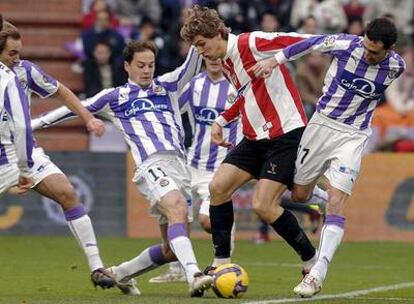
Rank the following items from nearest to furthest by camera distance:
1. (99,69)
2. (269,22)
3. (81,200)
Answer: (81,200), (269,22), (99,69)

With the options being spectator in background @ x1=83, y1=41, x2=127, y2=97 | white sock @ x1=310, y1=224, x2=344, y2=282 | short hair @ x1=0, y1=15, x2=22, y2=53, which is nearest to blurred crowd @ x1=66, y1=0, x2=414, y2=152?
spectator in background @ x1=83, y1=41, x2=127, y2=97

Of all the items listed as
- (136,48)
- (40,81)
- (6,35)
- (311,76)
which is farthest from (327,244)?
(311,76)

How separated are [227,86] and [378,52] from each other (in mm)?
3401

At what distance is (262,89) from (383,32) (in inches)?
46.8

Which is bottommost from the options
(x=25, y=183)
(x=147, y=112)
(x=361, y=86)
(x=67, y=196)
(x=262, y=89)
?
(x=67, y=196)

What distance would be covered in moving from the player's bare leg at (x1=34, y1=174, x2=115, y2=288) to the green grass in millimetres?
165

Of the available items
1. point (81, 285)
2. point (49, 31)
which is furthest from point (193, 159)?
point (49, 31)

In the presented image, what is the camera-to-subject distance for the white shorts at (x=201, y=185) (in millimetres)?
13906

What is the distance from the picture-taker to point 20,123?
1028 cm

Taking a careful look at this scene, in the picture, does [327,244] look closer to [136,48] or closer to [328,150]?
[328,150]

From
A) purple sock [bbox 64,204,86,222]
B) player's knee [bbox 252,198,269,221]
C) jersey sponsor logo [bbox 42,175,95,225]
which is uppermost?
player's knee [bbox 252,198,269,221]

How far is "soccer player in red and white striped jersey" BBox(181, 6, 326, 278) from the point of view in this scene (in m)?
11.0

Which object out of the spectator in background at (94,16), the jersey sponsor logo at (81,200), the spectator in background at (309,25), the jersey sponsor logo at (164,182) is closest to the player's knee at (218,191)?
the jersey sponsor logo at (164,182)

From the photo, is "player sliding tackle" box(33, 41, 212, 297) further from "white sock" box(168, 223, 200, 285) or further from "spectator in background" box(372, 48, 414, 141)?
"spectator in background" box(372, 48, 414, 141)
